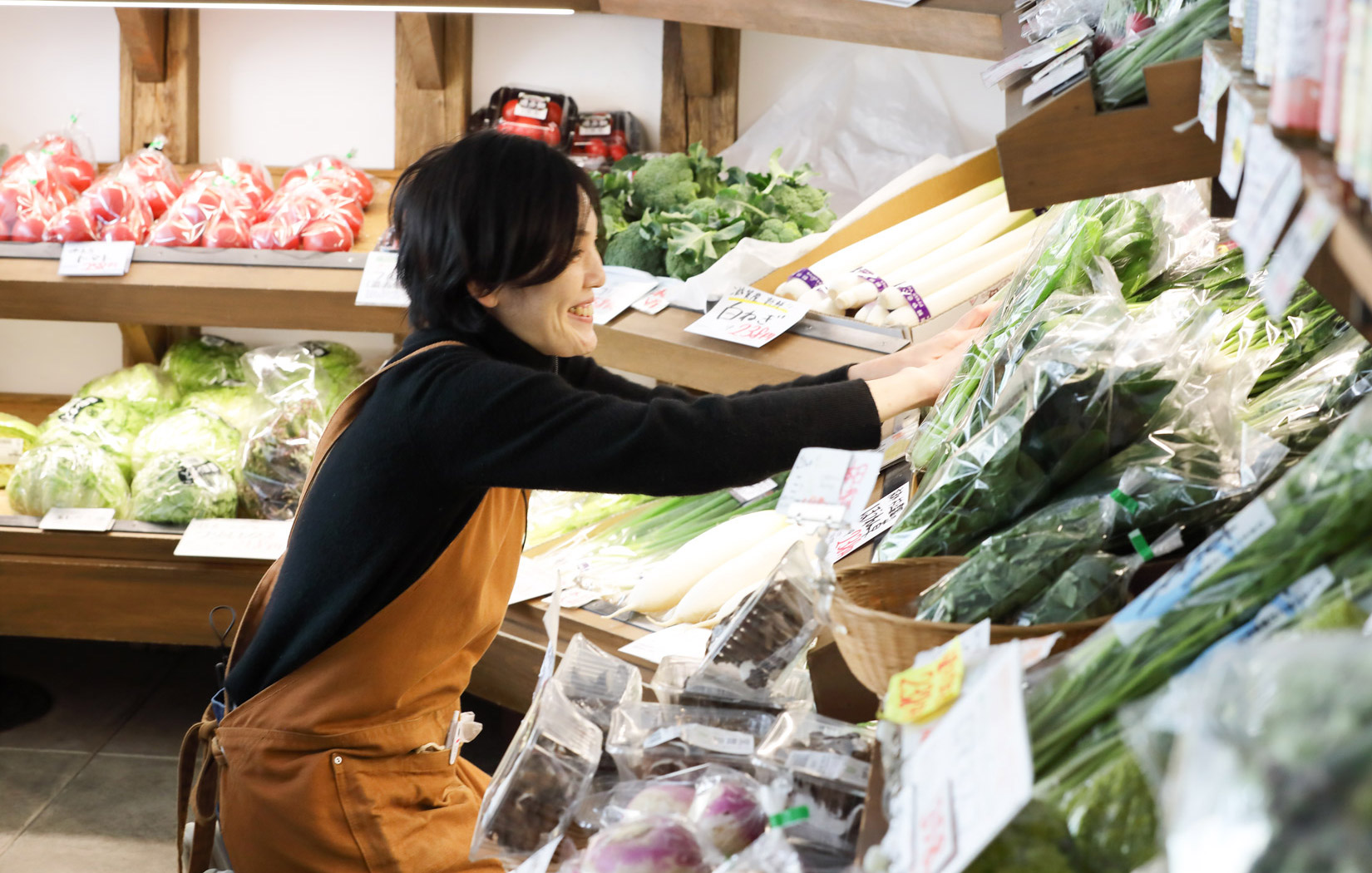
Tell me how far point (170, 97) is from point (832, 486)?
298 cm

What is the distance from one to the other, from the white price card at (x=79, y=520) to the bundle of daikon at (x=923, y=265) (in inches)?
64.2

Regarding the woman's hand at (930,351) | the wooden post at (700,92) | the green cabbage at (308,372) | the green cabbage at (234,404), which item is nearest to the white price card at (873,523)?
the woman's hand at (930,351)

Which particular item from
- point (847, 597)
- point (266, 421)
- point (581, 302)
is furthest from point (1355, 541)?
point (266, 421)

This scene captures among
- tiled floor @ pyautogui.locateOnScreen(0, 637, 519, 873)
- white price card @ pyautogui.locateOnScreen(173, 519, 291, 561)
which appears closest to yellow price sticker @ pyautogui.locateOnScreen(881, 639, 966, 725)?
white price card @ pyautogui.locateOnScreen(173, 519, 291, 561)

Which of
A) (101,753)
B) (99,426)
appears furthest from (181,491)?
(101,753)

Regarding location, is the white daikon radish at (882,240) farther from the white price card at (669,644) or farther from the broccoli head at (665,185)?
the white price card at (669,644)

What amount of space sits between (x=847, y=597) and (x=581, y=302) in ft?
2.47

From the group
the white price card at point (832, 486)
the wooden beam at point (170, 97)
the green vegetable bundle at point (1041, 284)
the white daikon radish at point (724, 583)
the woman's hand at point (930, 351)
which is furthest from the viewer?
the wooden beam at point (170, 97)

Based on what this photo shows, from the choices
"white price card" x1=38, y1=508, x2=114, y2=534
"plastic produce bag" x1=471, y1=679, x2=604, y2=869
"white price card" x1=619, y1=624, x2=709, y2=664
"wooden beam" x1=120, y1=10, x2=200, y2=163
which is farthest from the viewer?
"wooden beam" x1=120, y1=10, x2=200, y2=163

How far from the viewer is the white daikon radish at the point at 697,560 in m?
2.25

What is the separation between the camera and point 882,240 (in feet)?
8.01

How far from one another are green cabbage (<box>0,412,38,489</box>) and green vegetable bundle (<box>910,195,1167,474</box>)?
247 cm

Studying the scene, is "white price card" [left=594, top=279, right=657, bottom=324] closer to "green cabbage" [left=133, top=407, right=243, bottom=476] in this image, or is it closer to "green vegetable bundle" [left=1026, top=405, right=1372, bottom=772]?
"green cabbage" [left=133, top=407, right=243, bottom=476]

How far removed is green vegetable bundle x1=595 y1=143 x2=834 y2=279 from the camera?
2.54 metres
